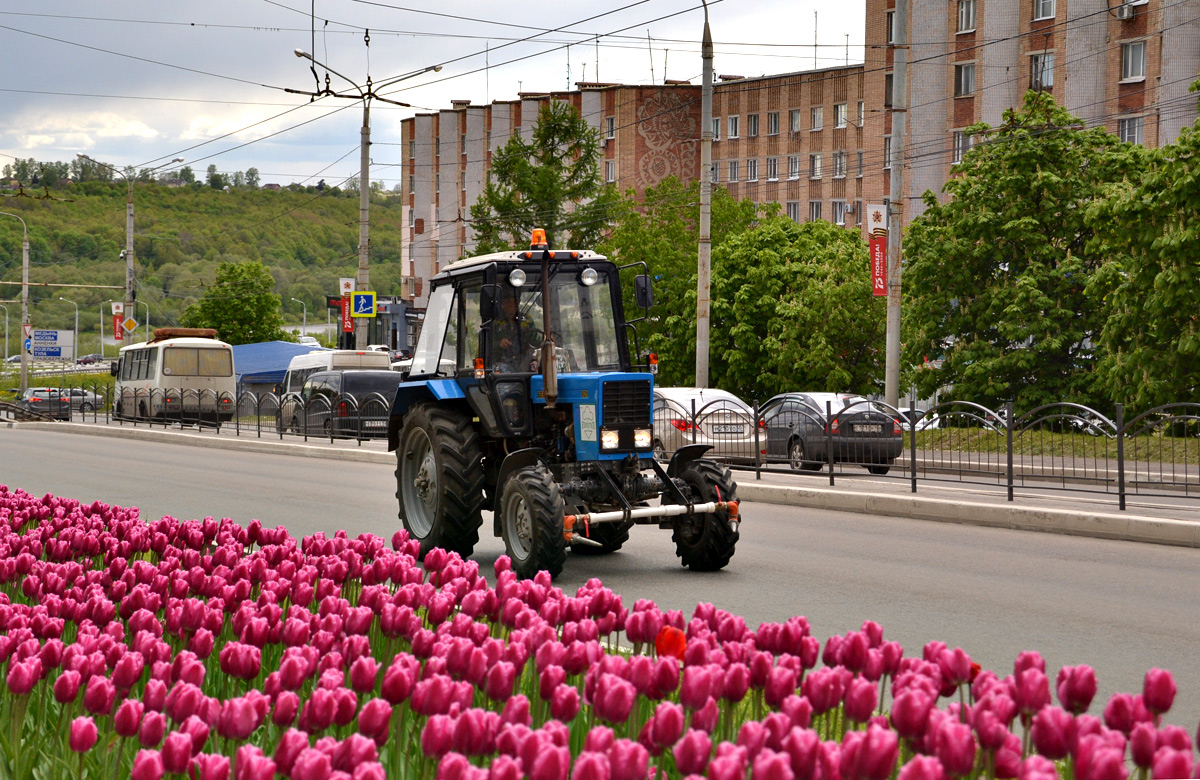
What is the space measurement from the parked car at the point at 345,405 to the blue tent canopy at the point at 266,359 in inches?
1576

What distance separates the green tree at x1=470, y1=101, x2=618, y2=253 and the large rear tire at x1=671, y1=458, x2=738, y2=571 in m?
47.8

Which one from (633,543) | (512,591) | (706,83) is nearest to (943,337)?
(706,83)

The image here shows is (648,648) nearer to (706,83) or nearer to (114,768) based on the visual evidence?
(114,768)

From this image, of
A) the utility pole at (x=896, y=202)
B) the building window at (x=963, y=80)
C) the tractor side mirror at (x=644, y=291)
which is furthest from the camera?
the building window at (x=963, y=80)

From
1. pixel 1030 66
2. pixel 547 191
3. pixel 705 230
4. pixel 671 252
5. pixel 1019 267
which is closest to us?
pixel 705 230

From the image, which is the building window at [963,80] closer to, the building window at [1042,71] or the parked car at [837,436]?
the building window at [1042,71]

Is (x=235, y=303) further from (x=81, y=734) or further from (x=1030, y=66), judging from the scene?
(x=81, y=734)

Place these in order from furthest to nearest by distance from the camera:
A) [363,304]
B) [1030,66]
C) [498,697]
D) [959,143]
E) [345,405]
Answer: [959,143], [1030,66], [363,304], [345,405], [498,697]

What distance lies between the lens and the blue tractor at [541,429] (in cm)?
1021

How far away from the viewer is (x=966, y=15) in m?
58.3

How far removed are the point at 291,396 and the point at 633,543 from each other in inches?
1002

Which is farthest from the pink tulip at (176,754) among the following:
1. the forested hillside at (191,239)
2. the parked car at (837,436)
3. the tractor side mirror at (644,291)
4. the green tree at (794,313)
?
the forested hillside at (191,239)

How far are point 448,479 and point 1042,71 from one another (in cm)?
5059

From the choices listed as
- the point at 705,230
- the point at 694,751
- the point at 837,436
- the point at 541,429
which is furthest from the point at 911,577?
the point at 705,230
